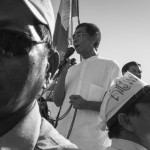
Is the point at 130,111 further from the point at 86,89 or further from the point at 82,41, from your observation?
the point at 82,41

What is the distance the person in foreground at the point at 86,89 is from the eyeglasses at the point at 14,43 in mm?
1787

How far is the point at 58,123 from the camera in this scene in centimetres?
330

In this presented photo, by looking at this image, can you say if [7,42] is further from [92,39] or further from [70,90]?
[92,39]

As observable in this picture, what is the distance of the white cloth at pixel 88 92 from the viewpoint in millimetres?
2912

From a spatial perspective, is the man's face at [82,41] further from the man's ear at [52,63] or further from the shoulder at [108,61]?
the man's ear at [52,63]

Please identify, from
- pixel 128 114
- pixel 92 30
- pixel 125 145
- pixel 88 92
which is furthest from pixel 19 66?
pixel 92 30

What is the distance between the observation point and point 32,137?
3.87 feet

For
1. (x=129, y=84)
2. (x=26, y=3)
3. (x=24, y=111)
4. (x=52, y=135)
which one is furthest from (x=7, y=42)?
(x=129, y=84)

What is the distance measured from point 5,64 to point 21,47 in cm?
11

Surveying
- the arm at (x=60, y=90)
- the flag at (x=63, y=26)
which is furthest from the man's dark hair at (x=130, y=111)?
the flag at (x=63, y=26)

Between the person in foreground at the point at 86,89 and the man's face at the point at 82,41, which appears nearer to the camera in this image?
the person in foreground at the point at 86,89

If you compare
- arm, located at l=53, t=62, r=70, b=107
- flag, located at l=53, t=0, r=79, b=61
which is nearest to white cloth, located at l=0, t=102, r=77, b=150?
arm, located at l=53, t=62, r=70, b=107

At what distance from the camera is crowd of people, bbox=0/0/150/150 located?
1.17 metres

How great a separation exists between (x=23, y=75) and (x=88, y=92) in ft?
6.49
